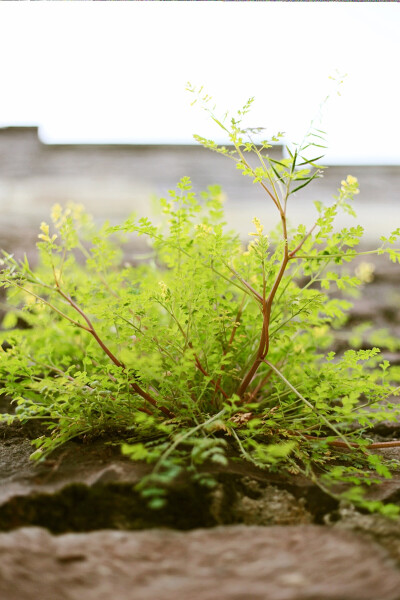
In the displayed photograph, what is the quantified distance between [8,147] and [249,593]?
7.31ft

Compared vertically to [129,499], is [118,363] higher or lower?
higher

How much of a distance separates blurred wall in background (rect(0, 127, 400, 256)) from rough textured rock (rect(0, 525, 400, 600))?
1717mm

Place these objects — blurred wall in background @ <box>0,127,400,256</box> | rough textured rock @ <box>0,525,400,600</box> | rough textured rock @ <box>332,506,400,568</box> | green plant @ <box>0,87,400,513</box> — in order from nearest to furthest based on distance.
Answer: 1. rough textured rock @ <box>0,525,400,600</box>
2. rough textured rock @ <box>332,506,400,568</box>
3. green plant @ <box>0,87,400,513</box>
4. blurred wall in background @ <box>0,127,400,256</box>

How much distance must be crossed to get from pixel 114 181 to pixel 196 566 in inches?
79.1

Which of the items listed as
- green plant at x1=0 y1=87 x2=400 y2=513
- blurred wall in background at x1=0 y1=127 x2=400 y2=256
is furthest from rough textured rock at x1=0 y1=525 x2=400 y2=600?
blurred wall in background at x1=0 y1=127 x2=400 y2=256

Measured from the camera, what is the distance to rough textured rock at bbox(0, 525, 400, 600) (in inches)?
20.5

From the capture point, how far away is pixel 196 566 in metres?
0.57

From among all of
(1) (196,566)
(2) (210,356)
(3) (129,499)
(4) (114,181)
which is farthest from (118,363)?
(4) (114,181)

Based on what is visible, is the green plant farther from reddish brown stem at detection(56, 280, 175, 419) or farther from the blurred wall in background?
the blurred wall in background

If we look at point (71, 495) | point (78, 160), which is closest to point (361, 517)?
point (71, 495)

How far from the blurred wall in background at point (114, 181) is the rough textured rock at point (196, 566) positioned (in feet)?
5.63

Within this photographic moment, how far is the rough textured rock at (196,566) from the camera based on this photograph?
0.52 meters

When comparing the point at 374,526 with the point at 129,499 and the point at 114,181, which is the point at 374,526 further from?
the point at 114,181

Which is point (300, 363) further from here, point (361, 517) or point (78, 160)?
point (78, 160)
